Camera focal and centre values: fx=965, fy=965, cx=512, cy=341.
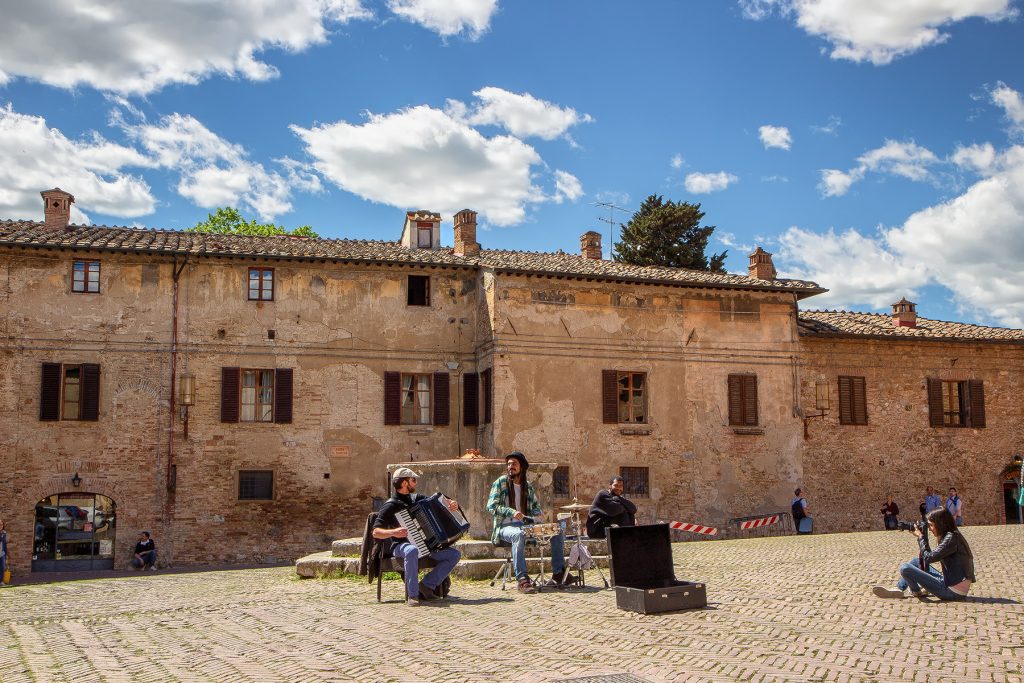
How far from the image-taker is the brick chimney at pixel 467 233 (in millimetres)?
27141

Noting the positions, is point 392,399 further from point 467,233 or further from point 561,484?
point 467,233

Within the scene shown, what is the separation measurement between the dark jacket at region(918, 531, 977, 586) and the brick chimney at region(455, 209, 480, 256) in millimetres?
18499

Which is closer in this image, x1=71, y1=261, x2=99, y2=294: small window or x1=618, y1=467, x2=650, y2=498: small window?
x1=71, y1=261, x2=99, y2=294: small window

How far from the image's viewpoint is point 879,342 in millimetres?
28031

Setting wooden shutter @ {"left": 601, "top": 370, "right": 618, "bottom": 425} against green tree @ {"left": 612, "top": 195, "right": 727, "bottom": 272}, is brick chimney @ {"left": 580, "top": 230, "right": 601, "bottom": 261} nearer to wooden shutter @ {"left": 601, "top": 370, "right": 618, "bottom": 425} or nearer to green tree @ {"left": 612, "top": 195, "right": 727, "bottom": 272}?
wooden shutter @ {"left": 601, "top": 370, "right": 618, "bottom": 425}

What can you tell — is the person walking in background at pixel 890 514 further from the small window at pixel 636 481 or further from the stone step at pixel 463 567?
the stone step at pixel 463 567

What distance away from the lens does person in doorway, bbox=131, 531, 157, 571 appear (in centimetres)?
2225

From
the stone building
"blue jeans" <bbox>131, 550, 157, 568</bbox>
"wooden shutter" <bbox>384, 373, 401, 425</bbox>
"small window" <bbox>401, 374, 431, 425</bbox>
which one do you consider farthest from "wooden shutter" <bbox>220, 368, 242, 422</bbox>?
"small window" <bbox>401, 374, 431, 425</bbox>

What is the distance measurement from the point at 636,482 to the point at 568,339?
163 inches

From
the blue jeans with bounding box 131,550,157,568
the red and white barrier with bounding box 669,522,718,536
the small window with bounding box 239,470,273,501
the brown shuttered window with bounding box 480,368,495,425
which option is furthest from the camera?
the brown shuttered window with bounding box 480,368,495,425

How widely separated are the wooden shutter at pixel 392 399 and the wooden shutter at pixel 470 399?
1737 mm

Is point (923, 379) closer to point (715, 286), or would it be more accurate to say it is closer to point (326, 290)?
point (715, 286)

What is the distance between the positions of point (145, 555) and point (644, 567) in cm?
1603

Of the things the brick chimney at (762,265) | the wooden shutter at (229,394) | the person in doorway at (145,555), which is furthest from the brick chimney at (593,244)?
the person in doorway at (145,555)
